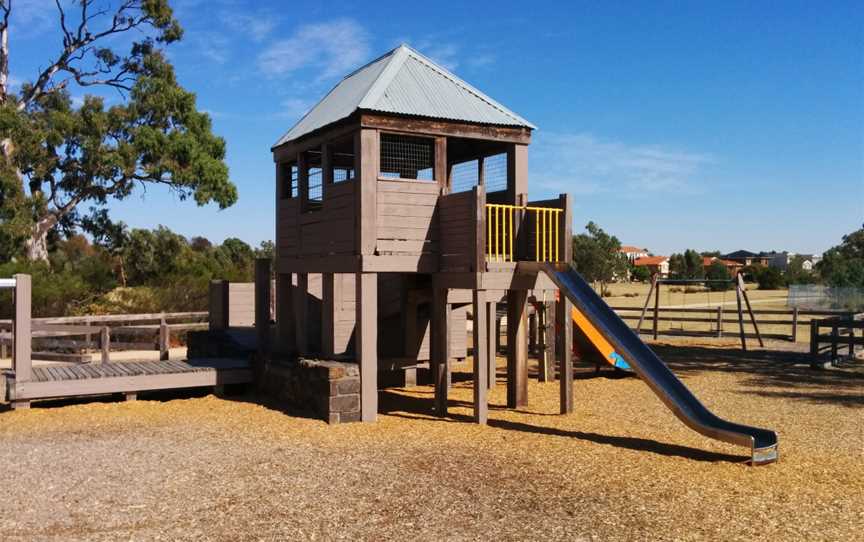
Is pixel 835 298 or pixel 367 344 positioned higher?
pixel 835 298

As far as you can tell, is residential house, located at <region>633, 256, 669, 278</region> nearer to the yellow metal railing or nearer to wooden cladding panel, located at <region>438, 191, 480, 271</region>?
the yellow metal railing

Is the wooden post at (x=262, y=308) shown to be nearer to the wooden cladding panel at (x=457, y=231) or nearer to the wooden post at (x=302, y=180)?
the wooden post at (x=302, y=180)

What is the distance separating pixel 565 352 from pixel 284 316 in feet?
17.9

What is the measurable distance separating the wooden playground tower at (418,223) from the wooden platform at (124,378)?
3.93 feet

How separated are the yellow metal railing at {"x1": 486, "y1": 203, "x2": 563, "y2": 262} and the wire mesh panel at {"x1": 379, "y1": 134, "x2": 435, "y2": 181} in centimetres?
135

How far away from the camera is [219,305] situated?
17.4 m

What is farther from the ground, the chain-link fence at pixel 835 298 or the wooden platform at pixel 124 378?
the chain-link fence at pixel 835 298

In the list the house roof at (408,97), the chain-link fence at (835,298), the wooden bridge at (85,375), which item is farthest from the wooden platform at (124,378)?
the chain-link fence at (835,298)

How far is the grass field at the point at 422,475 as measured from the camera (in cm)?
631

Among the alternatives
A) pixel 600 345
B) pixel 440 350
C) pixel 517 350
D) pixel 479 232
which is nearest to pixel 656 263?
pixel 600 345

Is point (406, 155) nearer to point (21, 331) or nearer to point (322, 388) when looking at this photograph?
point (322, 388)

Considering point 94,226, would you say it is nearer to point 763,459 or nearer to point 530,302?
point 530,302

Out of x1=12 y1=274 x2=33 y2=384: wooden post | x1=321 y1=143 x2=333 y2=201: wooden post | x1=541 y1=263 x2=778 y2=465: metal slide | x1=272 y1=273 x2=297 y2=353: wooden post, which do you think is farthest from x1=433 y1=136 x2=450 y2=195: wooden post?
x1=12 y1=274 x2=33 y2=384: wooden post

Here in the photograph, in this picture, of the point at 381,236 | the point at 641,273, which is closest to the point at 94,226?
the point at 381,236
